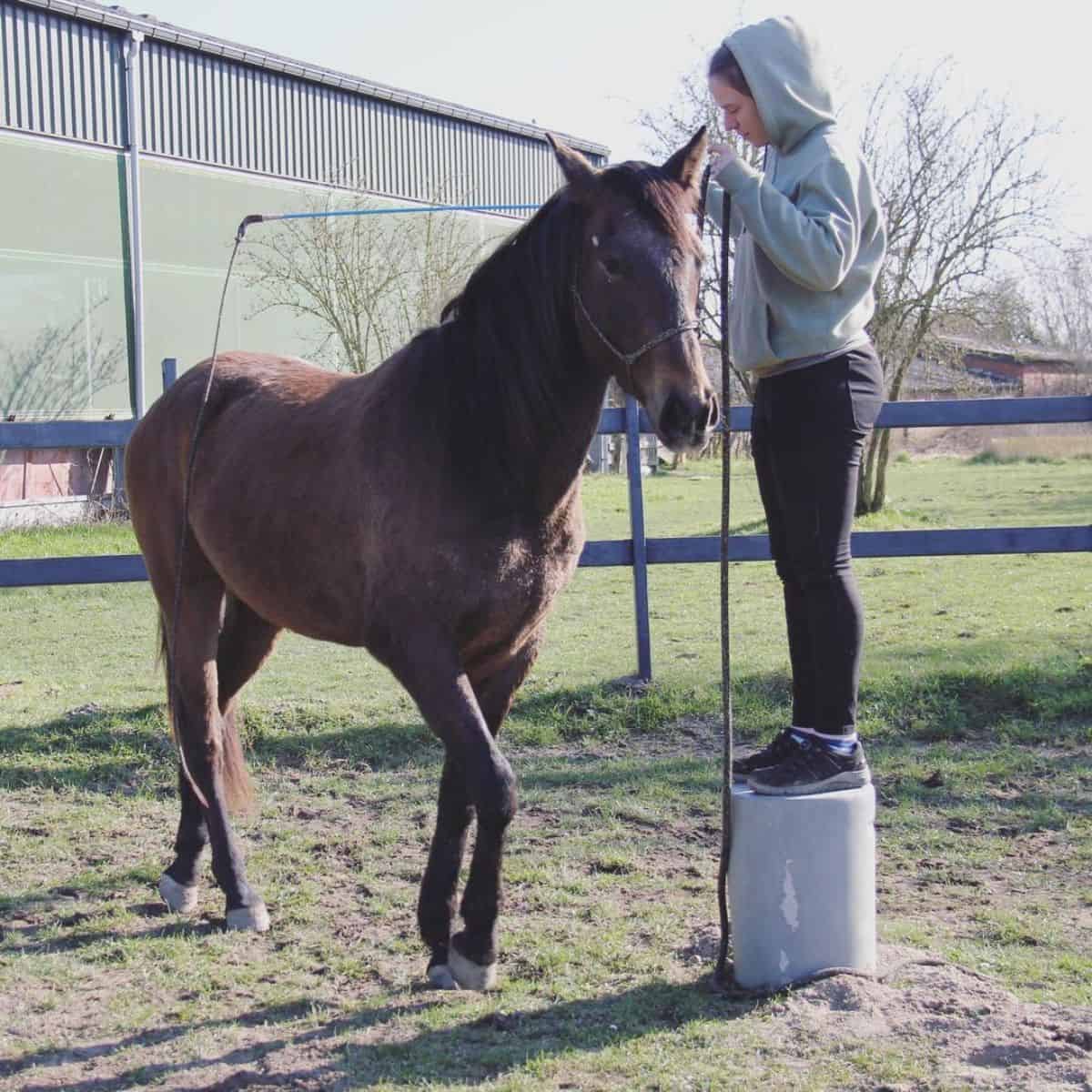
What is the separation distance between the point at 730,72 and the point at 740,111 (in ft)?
0.34

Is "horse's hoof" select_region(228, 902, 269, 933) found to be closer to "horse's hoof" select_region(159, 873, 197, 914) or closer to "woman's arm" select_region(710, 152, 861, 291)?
"horse's hoof" select_region(159, 873, 197, 914)

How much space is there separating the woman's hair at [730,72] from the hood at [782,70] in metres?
0.03

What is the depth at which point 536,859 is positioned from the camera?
4.60m

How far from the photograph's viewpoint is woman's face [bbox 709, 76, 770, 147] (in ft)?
10.6

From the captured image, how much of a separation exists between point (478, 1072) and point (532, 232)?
Result: 2188mm

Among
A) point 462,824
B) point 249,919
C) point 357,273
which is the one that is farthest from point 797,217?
point 357,273

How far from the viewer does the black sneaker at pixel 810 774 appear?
3318 mm

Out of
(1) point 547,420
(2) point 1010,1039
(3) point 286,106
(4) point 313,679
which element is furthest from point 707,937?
(3) point 286,106

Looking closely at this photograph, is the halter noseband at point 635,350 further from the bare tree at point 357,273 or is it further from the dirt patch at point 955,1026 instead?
the bare tree at point 357,273

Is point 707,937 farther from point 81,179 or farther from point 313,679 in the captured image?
point 81,179

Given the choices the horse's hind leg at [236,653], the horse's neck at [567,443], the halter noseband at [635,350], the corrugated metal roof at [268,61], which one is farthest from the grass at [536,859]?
the corrugated metal roof at [268,61]

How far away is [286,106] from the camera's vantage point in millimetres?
21641

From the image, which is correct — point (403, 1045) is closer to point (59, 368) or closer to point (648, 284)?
point (648, 284)

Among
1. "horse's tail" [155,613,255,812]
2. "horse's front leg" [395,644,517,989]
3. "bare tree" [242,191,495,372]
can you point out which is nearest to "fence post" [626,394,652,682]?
"horse's tail" [155,613,255,812]
